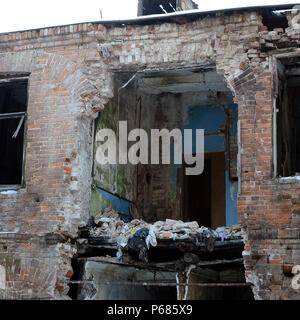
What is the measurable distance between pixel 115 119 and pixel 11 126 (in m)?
2.32

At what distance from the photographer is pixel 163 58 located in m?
9.78

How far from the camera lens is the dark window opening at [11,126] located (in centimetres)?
1070

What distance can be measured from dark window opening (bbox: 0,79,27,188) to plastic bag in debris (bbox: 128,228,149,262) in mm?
2215

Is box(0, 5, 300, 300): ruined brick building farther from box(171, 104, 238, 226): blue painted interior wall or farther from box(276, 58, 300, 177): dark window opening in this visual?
box(171, 104, 238, 226): blue painted interior wall

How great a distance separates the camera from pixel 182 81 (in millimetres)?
11727

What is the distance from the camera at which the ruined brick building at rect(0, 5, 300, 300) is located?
8.73m

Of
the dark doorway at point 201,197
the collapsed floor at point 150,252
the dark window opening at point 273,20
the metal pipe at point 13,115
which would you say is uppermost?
the dark window opening at point 273,20

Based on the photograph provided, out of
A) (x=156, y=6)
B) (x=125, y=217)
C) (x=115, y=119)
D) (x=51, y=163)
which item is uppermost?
(x=156, y=6)

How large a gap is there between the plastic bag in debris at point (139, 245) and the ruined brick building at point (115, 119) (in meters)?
0.59

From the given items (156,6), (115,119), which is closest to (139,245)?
(115,119)

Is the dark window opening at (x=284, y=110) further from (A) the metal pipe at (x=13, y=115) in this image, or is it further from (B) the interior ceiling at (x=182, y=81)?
(A) the metal pipe at (x=13, y=115)

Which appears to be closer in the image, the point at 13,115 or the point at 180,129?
the point at 13,115

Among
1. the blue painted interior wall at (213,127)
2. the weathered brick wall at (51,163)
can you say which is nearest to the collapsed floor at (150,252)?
the weathered brick wall at (51,163)

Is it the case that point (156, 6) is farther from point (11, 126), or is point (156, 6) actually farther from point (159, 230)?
point (159, 230)
